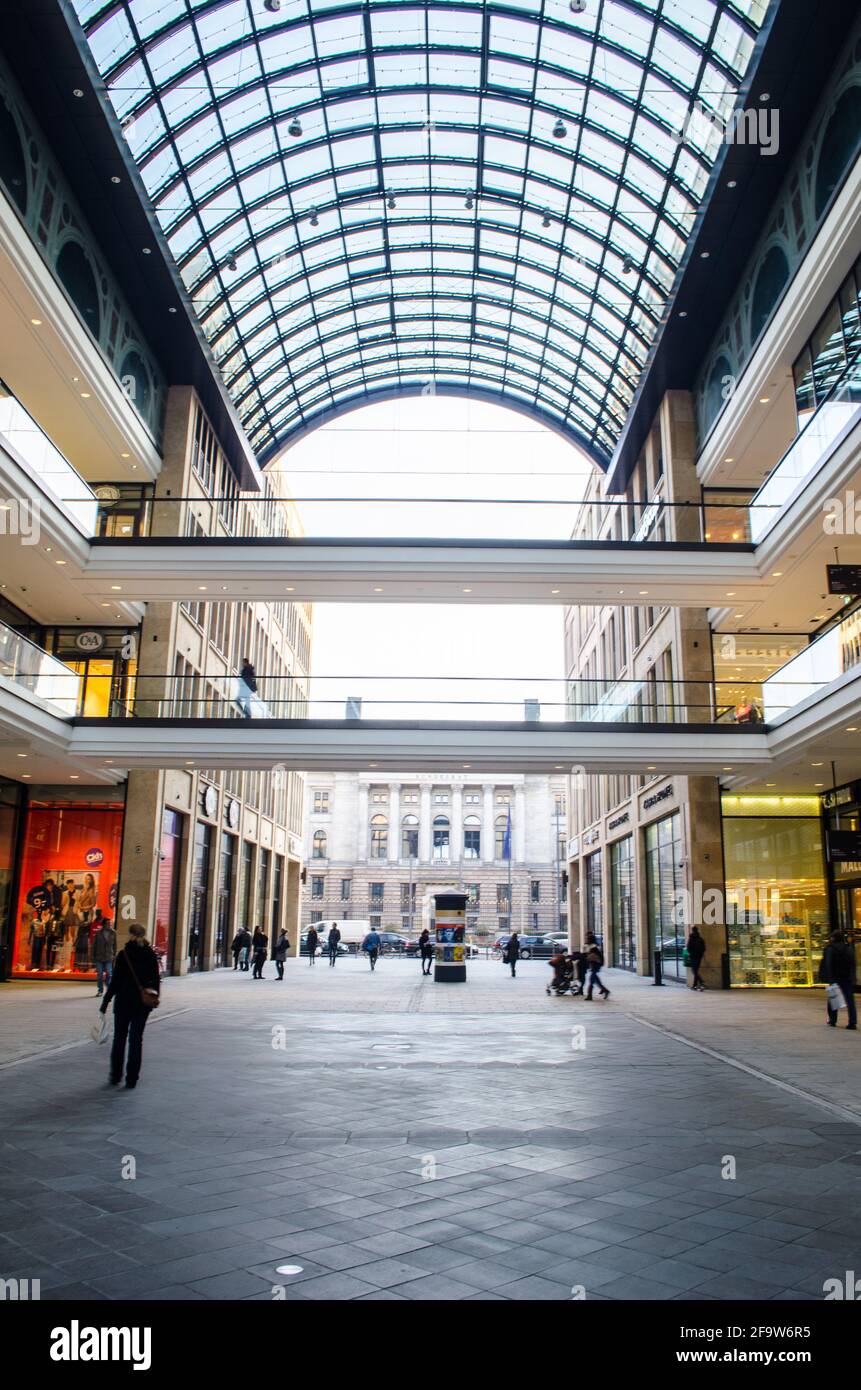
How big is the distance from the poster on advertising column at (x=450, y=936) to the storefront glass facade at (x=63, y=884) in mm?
9135

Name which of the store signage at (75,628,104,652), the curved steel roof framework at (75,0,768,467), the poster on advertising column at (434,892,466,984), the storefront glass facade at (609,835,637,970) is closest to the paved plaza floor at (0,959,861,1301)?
the poster on advertising column at (434,892,466,984)

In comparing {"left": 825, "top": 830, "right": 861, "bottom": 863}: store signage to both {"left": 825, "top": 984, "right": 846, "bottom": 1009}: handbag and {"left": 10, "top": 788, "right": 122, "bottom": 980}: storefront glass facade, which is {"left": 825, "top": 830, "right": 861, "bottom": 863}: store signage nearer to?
{"left": 825, "top": 984, "right": 846, "bottom": 1009}: handbag

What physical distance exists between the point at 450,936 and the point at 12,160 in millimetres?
21710

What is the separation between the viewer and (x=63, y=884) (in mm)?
26656

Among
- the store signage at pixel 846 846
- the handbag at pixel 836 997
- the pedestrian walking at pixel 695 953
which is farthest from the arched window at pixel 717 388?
the handbag at pixel 836 997

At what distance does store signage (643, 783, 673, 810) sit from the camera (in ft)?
92.5

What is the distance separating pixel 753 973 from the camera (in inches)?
1010

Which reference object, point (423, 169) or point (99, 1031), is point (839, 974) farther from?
point (423, 169)

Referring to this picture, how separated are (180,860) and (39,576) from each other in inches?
406

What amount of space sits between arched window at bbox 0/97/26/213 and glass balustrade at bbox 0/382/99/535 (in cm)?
342

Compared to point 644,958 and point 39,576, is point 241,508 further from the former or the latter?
point 644,958

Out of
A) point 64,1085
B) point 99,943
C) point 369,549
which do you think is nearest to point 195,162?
point 369,549

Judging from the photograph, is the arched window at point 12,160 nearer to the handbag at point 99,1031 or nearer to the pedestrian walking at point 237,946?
the handbag at point 99,1031
